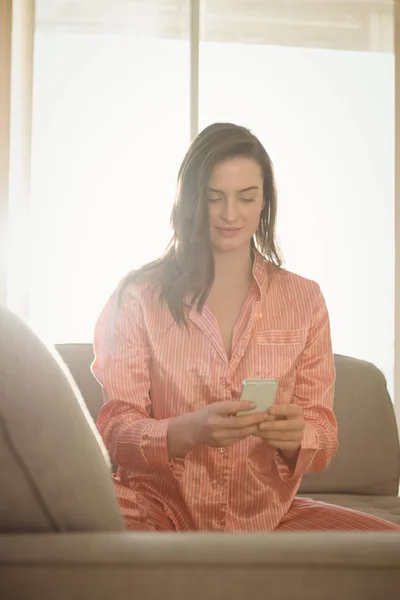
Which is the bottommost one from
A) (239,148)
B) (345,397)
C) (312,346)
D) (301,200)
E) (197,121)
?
(345,397)

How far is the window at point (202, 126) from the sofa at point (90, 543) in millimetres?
3299

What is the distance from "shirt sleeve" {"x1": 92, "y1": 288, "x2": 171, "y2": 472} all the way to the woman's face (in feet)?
0.73

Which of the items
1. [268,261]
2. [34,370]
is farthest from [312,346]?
[34,370]

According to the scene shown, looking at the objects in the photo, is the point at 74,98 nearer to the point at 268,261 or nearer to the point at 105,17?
the point at 105,17

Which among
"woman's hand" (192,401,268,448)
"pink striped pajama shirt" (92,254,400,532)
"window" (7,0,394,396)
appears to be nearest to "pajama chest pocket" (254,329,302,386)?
"pink striped pajama shirt" (92,254,400,532)

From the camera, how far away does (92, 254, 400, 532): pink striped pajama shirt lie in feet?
5.12

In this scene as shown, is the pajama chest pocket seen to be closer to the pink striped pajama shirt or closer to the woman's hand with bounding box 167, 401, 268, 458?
the pink striped pajama shirt

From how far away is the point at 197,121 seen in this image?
14.2 ft

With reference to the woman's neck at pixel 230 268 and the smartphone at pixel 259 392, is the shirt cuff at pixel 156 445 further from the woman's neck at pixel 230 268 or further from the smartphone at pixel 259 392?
the woman's neck at pixel 230 268

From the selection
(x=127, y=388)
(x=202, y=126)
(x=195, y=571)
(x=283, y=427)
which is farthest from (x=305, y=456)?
(x=202, y=126)

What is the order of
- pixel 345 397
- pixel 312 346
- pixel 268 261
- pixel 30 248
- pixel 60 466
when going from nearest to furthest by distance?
1. pixel 60 466
2. pixel 312 346
3. pixel 268 261
4. pixel 345 397
5. pixel 30 248

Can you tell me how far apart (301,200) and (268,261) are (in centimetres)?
268

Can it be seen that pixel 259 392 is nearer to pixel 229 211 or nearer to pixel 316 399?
pixel 316 399

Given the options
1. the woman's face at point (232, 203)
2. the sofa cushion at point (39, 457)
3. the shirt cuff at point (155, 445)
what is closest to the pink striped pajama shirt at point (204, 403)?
the shirt cuff at point (155, 445)
